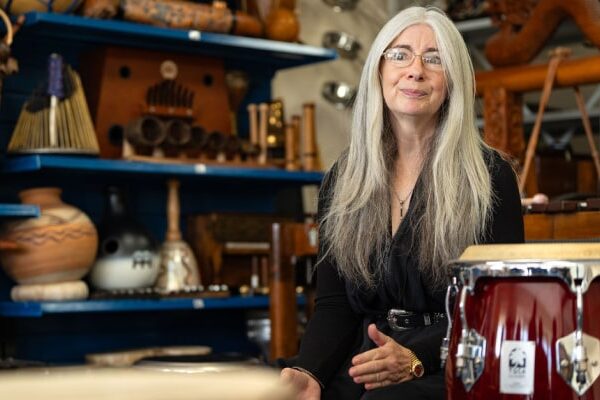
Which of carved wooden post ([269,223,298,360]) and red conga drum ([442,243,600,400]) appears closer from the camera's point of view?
red conga drum ([442,243,600,400])

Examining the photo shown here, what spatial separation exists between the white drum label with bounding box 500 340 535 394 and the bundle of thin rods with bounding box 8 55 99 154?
225 cm

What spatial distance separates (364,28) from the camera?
513 centimetres

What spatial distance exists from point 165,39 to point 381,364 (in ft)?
7.31

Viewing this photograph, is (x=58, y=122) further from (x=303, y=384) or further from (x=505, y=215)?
(x=505, y=215)

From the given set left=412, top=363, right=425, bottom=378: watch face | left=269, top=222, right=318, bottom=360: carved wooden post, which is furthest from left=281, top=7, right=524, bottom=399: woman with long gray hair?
left=269, top=222, right=318, bottom=360: carved wooden post

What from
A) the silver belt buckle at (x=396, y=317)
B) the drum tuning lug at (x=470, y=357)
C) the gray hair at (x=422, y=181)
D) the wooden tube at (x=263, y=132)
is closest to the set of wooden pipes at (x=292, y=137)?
the wooden tube at (x=263, y=132)

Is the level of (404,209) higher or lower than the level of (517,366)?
higher

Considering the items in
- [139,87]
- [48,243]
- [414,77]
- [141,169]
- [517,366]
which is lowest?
[517,366]

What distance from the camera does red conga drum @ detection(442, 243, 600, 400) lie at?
4.81 ft

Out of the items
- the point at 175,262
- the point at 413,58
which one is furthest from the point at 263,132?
the point at 413,58

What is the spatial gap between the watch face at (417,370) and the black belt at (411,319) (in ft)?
0.39

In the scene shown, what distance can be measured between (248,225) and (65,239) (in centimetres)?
81

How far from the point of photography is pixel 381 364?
1.83 m

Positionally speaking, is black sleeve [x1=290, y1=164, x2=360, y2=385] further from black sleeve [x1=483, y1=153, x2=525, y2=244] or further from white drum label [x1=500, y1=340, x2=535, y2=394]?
white drum label [x1=500, y1=340, x2=535, y2=394]
